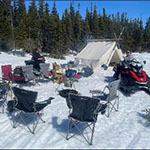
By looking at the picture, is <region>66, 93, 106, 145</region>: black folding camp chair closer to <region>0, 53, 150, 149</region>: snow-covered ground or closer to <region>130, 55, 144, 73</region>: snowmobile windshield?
<region>0, 53, 150, 149</region>: snow-covered ground

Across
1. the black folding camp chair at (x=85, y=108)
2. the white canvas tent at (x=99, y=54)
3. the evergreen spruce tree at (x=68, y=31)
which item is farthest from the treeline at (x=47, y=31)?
the black folding camp chair at (x=85, y=108)

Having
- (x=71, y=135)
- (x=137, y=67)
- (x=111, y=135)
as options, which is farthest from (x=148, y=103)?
(x=71, y=135)

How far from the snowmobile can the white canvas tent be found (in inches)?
207

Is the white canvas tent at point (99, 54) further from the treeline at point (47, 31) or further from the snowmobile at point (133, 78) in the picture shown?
the snowmobile at point (133, 78)

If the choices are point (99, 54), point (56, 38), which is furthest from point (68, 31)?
point (99, 54)

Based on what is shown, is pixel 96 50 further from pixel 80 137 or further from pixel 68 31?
pixel 68 31

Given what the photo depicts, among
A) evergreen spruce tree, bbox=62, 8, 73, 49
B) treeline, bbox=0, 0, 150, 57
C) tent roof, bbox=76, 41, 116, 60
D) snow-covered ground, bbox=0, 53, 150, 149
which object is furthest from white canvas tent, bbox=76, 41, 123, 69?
evergreen spruce tree, bbox=62, 8, 73, 49

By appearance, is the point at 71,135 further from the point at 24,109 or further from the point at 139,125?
the point at 139,125

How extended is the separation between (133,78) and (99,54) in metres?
6.52

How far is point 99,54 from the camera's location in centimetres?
1344

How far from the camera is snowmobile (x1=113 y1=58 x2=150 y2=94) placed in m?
7.08

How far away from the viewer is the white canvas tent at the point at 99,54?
13038mm

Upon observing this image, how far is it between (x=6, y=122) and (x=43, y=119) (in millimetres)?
892

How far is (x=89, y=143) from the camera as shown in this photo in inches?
147
